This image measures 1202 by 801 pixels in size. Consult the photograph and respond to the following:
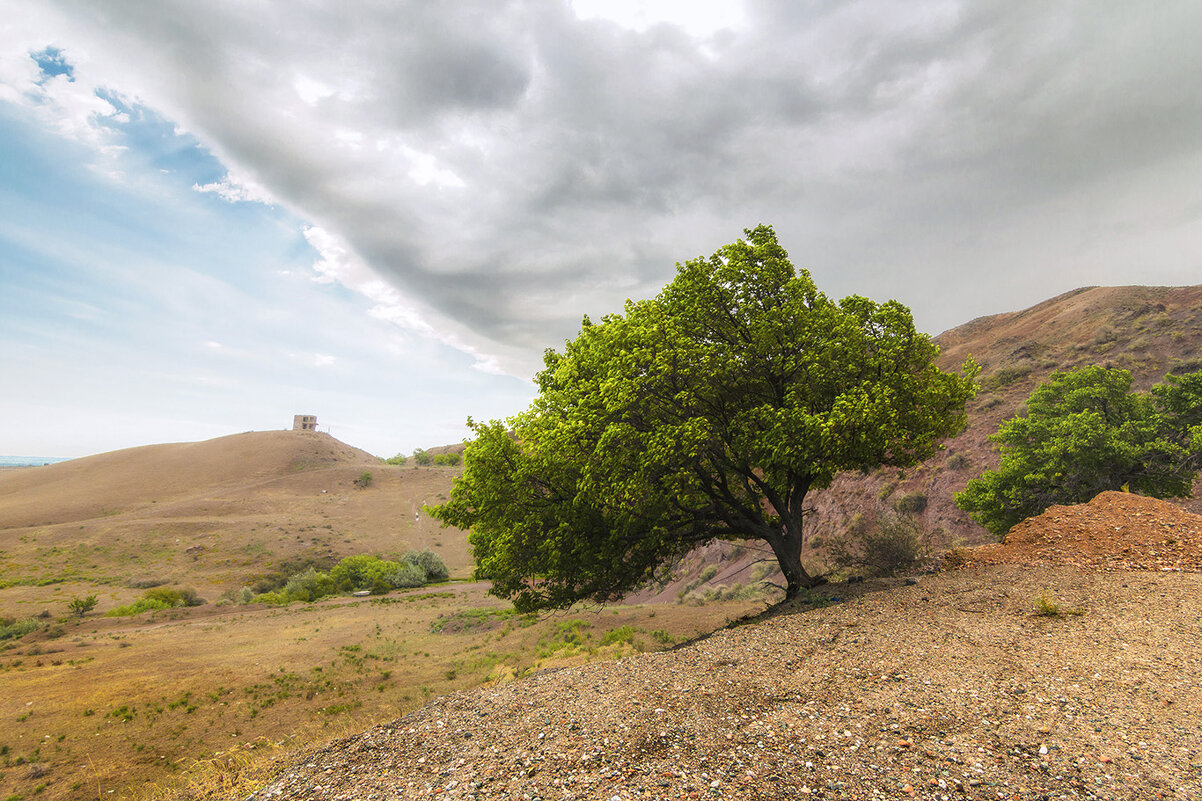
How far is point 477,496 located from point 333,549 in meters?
79.6

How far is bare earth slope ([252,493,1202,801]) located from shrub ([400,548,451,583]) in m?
73.9

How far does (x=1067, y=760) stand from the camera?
5.79 m

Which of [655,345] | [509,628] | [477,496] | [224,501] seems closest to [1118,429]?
[655,345]

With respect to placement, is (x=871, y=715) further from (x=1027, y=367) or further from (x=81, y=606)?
(x=81, y=606)

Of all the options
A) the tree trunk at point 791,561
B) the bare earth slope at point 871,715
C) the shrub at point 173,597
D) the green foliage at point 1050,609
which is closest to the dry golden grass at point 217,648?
the shrub at point 173,597

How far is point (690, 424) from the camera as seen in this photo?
1395cm

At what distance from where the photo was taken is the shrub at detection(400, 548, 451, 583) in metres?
78.4

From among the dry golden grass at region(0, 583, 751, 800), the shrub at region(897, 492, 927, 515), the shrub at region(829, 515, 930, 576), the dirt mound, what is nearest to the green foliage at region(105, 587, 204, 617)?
the dry golden grass at region(0, 583, 751, 800)

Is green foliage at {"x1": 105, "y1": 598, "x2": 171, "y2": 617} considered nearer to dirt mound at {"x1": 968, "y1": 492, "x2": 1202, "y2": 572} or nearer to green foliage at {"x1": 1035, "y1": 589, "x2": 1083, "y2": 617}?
Result: green foliage at {"x1": 1035, "y1": 589, "x2": 1083, "y2": 617}

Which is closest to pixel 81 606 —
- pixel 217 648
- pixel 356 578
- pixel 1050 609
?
pixel 217 648

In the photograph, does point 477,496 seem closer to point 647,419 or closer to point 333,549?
point 647,419

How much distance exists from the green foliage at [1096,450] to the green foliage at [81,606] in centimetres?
7236

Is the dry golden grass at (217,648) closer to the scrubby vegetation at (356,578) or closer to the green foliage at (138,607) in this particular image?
the green foliage at (138,607)

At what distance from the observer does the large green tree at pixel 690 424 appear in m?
14.5
